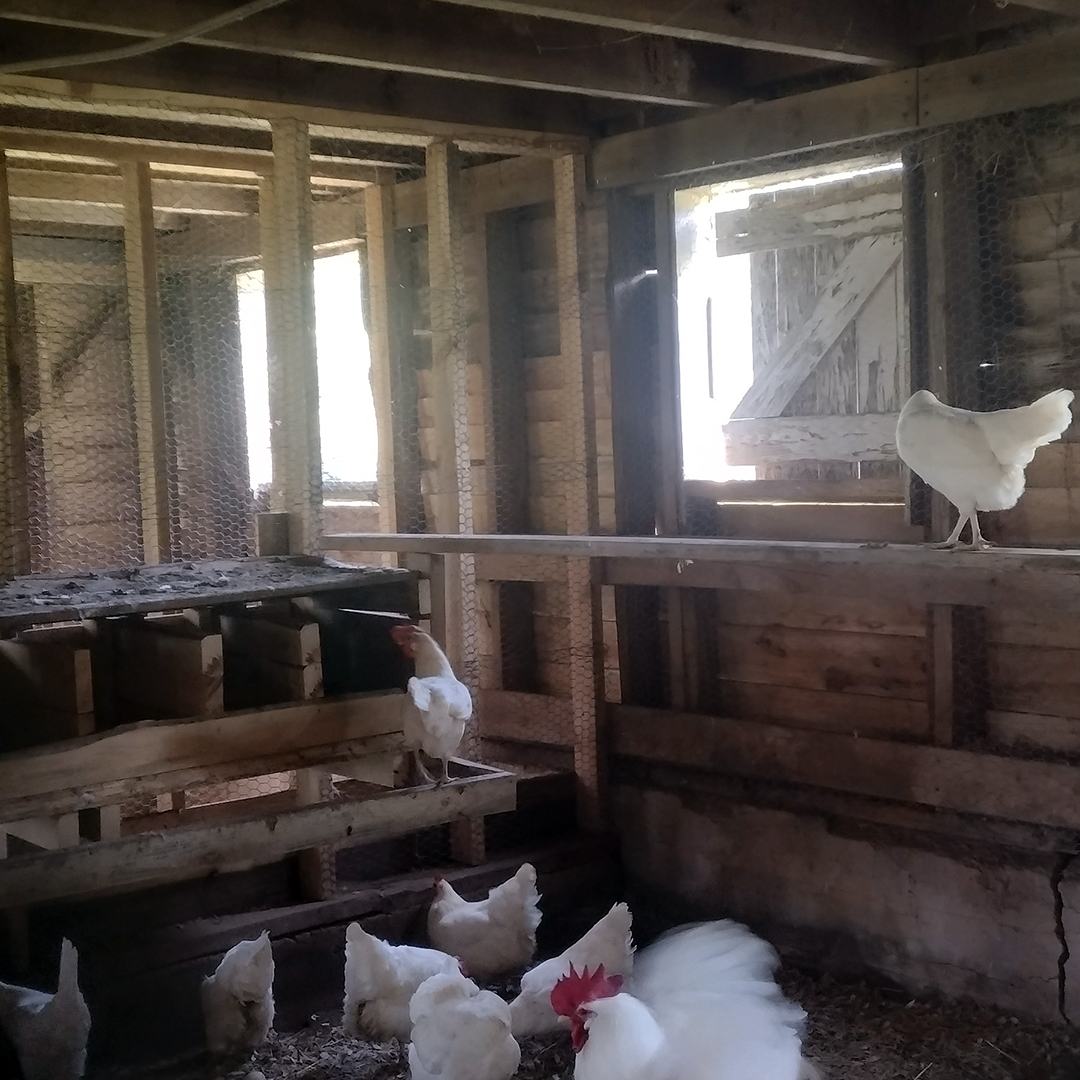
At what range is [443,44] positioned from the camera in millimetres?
2387

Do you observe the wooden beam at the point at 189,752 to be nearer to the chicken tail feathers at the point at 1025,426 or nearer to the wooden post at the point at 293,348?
the wooden post at the point at 293,348

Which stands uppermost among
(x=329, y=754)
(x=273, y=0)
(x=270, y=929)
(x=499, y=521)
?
(x=273, y=0)

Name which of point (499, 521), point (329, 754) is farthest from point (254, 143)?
point (329, 754)

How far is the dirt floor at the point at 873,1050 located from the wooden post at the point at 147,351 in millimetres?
1282

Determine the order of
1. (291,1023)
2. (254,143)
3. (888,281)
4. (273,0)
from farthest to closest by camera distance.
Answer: (888,281), (254,143), (291,1023), (273,0)

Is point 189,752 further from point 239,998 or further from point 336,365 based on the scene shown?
point 336,365

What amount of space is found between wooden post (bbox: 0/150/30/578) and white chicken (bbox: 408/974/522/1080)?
1.16 meters

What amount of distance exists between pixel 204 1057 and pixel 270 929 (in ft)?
0.93

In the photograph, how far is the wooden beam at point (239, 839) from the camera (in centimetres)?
165

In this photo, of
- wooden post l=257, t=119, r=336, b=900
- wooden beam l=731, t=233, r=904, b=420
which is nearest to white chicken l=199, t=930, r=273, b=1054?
wooden post l=257, t=119, r=336, b=900

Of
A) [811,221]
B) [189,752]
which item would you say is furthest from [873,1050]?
[811,221]

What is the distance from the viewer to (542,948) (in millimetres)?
2877

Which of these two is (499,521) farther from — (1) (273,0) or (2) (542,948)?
(1) (273,0)

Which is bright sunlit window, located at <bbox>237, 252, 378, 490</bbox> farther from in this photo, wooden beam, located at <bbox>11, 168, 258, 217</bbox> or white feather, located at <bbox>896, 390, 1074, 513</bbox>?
white feather, located at <bbox>896, 390, 1074, 513</bbox>
